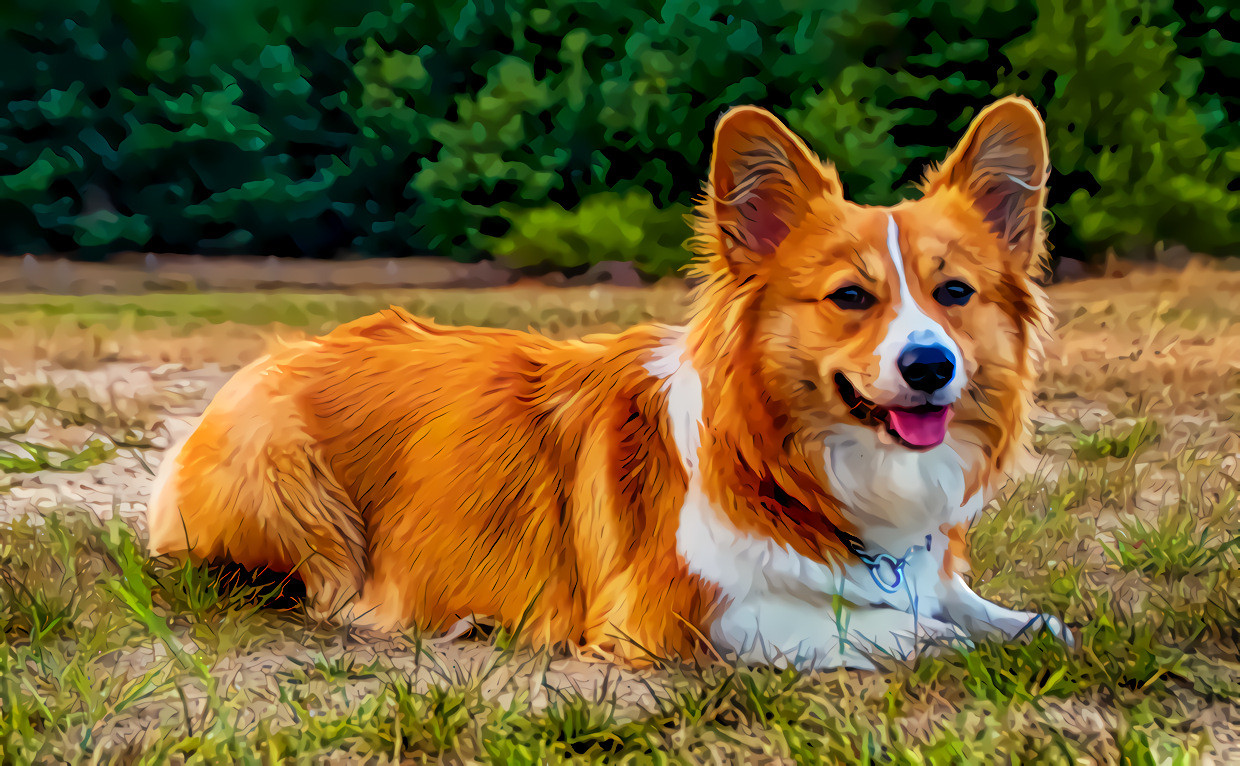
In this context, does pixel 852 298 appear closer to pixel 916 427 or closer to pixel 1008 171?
pixel 916 427

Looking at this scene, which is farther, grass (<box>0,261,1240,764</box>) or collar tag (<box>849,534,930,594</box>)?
collar tag (<box>849,534,930,594</box>)

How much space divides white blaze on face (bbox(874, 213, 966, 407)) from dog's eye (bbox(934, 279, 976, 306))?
11 cm

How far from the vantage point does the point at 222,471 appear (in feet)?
10.2

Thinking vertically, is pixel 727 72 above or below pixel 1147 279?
above

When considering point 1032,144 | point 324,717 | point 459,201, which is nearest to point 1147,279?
point 459,201

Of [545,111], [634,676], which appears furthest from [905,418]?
[545,111]

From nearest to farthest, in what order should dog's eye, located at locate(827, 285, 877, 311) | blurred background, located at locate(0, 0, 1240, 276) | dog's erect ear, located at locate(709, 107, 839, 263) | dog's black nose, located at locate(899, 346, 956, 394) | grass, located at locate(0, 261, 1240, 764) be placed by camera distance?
grass, located at locate(0, 261, 1240, 764)
dog's black nose, located at locate(899, 346, 956, 394)
dog's eye, located at locate(827, 285, 877, 311)
dog's erect ear, located at locate(709, 107, 839, 263)
blurred background, located at locate(0, 0, 1240, 276)

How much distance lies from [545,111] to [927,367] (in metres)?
8.24

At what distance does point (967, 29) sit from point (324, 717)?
8.84m

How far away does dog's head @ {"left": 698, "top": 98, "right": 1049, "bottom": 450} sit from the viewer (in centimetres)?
243

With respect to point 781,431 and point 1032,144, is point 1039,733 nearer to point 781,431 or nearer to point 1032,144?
point 781,431

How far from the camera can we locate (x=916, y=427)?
2.48m

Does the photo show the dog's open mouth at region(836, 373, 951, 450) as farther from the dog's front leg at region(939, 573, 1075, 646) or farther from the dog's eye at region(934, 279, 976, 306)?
the dog's front leg at region(939, 573, 1075, 646)

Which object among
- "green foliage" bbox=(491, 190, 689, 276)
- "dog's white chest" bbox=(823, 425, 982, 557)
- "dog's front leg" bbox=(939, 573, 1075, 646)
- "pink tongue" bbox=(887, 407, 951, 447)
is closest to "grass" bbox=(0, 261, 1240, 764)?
"dog's front leg" bbox=(939, 573, 1075, 646)
